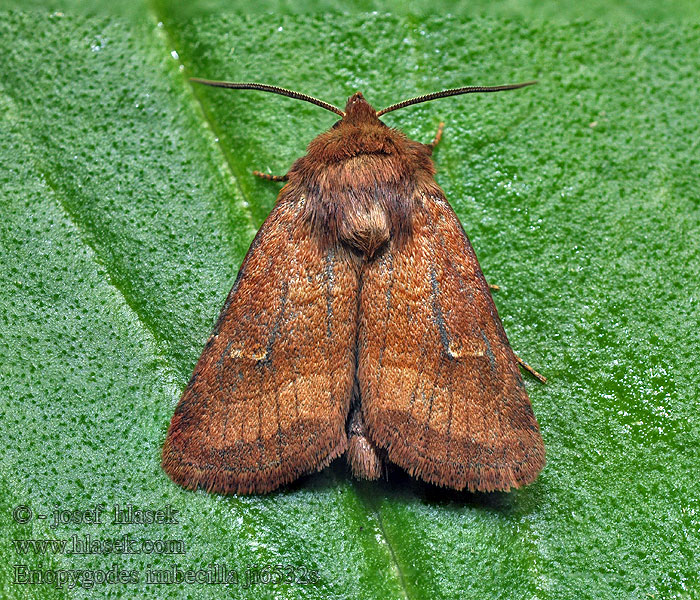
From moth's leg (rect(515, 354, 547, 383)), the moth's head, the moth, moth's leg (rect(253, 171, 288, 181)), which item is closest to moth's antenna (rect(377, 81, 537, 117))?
the moth's head

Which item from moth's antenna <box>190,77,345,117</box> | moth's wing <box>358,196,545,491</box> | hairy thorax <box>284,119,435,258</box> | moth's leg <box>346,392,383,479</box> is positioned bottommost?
moth's leg <box>346,392,383,479</box>

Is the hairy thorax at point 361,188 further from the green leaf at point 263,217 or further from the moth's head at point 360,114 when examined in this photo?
the green leaf at point 263,217

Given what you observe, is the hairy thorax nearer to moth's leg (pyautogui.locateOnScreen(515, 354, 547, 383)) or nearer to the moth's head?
the moth's head

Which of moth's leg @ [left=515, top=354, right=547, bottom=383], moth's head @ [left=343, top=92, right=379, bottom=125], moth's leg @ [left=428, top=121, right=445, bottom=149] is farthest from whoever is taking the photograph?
moth's leg @ [left=428, top=121, right=445, bottom=149]

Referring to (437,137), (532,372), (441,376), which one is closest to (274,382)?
(441,376)

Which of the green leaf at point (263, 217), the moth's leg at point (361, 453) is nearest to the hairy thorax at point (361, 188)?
the green leaf at point (263, 217)

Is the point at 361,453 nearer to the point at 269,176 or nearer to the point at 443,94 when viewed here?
the point at 269,176

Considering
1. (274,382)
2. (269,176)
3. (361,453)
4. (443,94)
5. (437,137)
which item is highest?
(443,94)
